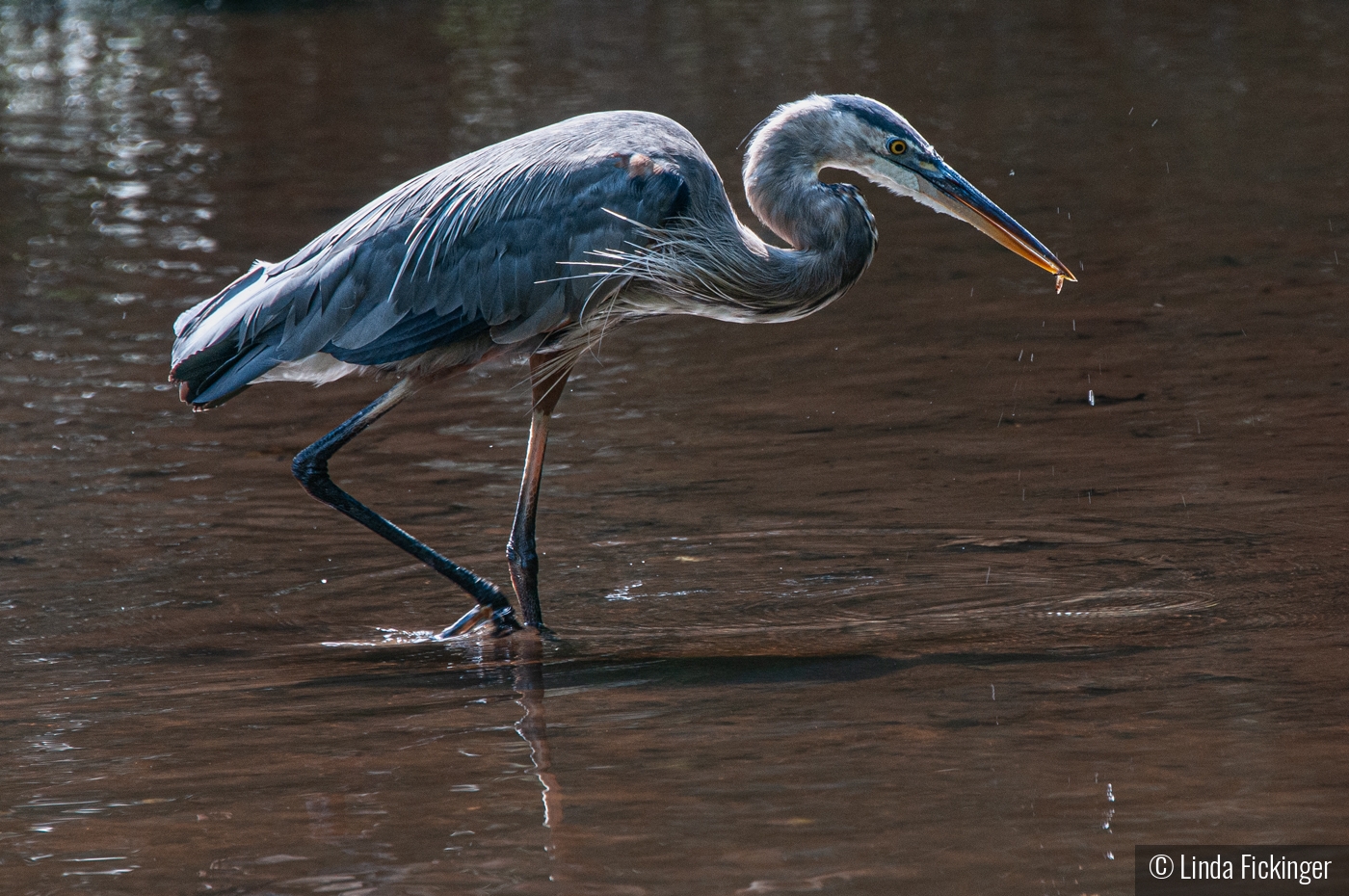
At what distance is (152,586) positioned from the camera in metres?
5.55

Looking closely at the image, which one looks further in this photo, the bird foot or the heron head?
the heron head

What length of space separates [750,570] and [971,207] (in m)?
1.37

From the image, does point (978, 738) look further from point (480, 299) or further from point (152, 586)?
point (152, 586)

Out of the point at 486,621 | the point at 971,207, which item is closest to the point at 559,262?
the point at 486,621

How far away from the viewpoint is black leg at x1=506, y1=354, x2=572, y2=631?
17.2 feet

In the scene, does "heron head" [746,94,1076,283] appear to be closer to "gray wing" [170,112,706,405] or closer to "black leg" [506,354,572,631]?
"gray wing" [170,112,706,405]

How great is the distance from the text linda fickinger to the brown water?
0.10 m

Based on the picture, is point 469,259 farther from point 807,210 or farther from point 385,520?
point 807,210

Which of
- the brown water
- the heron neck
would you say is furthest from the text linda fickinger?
the heron neck

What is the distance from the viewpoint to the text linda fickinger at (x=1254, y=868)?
3.09 metres

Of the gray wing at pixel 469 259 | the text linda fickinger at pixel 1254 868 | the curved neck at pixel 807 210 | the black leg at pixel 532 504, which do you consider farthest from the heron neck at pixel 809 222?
the text linda fickinger at pixel 1254 868

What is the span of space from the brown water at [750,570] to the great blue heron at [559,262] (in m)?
0.68

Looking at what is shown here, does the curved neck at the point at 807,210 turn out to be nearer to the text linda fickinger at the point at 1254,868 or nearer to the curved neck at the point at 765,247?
the curved neck at the point at 765,247

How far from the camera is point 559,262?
520 cm
